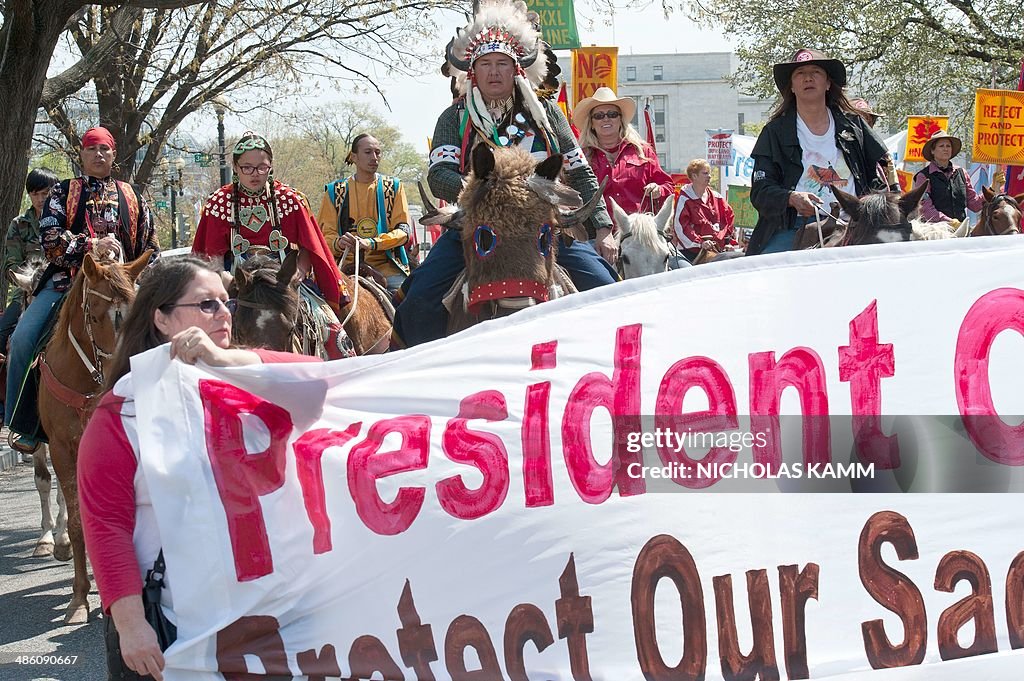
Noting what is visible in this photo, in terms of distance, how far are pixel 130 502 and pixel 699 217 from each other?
12.9 meters

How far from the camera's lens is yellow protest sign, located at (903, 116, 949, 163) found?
22.0 m

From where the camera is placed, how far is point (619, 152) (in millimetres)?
12203

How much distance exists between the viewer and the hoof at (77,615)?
7.15 meters

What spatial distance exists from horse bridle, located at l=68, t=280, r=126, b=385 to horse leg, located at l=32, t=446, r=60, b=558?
70.0 inches

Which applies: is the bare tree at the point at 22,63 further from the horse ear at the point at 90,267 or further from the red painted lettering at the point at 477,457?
the red painted lettering at the point at 477,457

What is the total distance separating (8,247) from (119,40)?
10.2ft

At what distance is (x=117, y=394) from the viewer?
385cm

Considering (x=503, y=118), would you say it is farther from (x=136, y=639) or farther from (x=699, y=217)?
(x=699, y=217)

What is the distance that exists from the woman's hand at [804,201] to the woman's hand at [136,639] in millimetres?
5052

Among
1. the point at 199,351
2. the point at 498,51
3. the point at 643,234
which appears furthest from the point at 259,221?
the point at 199,351

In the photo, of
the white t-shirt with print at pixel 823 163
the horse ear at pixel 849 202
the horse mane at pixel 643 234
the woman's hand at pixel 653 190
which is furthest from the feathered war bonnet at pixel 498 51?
the woman's hand at pixel 653 190

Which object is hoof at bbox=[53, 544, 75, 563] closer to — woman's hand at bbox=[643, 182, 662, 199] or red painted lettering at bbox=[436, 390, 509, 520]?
red painted lettering at bbox=[436, 390, 509, 520]

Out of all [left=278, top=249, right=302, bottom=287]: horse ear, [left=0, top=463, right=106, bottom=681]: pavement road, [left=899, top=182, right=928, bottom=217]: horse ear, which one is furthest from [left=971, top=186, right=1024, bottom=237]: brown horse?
[left=0, top=463, right=106, bottom=681]: pavement road

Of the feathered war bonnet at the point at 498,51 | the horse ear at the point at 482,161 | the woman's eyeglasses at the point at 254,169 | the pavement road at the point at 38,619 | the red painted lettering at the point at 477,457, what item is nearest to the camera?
the red painted lettering at the point at 477,457
